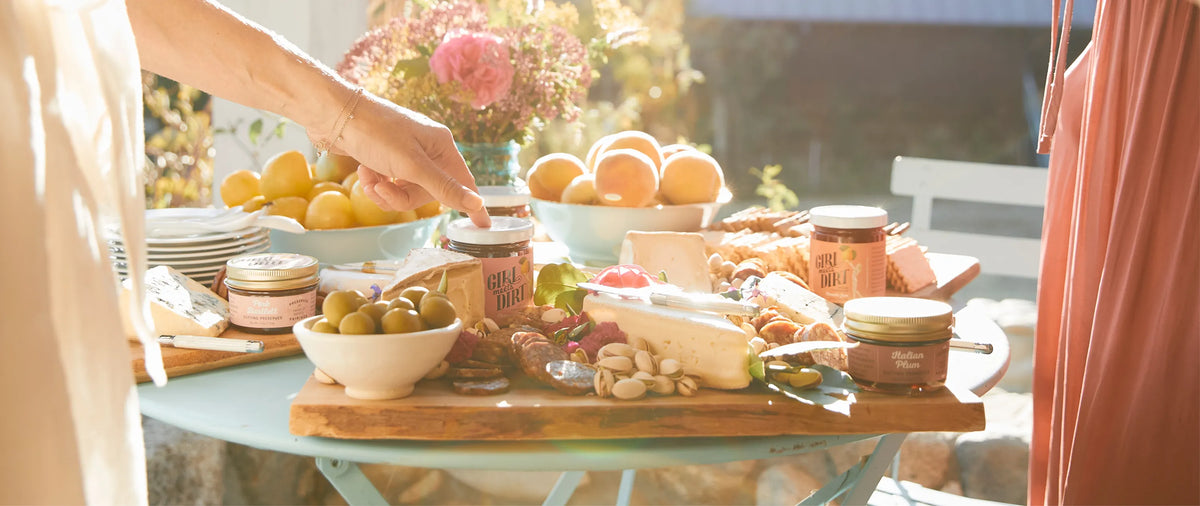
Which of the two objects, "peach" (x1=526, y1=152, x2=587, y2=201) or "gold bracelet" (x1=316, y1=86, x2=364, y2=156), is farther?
"peach" (x1=526, y1=152, x2=587, y2=201)

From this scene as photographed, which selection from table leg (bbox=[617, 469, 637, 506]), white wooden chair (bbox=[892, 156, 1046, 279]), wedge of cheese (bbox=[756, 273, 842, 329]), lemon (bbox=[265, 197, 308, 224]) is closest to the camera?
wedge of cheese (bbox=[756, 273, 842, 329])

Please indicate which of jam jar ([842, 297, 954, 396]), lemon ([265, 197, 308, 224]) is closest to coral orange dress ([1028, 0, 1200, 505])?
jam jar ([842, 297, 954, 396])

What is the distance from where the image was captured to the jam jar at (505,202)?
5.22 ft

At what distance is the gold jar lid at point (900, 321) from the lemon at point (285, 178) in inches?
44.8

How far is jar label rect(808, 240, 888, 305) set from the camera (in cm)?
138

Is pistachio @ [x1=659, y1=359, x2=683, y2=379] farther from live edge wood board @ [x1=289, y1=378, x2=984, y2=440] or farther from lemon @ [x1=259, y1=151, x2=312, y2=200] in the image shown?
lemon @ [x1=259, y1=151, x2=312, y2=200]

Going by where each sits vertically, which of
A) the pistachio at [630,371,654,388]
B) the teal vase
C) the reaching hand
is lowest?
the pistachio at [630,371,654,388]

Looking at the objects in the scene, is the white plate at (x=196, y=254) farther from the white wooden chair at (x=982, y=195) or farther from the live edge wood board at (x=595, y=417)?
the white wooden chair at (x=982, y=195)

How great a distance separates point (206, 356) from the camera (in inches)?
47.3

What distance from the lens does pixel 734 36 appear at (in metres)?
5.90

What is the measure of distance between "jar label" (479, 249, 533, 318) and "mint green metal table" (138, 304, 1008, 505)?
253 mm

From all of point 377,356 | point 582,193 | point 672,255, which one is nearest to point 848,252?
point 672,255

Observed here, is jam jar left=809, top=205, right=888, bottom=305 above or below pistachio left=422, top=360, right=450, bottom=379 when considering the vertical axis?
above

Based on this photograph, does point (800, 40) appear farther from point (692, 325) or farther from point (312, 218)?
point (692, 325)
